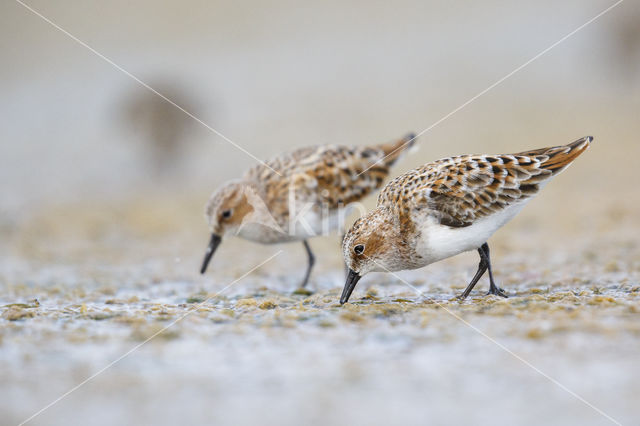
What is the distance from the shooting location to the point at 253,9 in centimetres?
2652

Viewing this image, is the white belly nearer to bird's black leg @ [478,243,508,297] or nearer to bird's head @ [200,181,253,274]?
bird's black leg @ [478,243,508,297]

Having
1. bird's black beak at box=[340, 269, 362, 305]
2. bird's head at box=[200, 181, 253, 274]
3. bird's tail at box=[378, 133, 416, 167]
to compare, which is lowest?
bird's black beak at box=[340, 269, 362, 305]

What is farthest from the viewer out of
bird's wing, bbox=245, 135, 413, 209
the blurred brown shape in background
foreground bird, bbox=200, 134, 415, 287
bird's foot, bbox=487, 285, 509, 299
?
the blurred brown shape in background

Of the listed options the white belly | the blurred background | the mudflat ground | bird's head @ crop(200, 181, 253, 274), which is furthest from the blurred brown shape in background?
the white belly

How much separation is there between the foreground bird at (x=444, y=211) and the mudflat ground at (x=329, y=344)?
469mm

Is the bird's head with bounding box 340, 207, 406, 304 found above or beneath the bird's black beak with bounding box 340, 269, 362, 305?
above

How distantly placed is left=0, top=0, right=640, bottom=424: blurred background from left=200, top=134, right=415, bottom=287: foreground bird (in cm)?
64

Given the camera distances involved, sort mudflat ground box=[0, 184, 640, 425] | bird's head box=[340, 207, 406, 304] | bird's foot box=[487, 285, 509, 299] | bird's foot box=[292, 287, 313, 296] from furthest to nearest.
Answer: bird's foot box=[292, 287, 313, 296]
bird's foot box=[487, 285, 509, 299]
bird's head box=[340, 207, 406, 304]
mudflat ground box=[0, 184, 640, 425]

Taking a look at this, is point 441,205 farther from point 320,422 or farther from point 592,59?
point 592,59

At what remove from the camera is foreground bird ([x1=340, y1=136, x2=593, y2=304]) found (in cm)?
631

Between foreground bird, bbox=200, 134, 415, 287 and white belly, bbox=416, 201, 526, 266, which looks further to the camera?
foreground bird, bbox=200, 134, 415, 287

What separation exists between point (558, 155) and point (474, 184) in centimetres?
91

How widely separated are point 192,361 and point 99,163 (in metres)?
13.4

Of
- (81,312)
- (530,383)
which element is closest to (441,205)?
(530,383)
